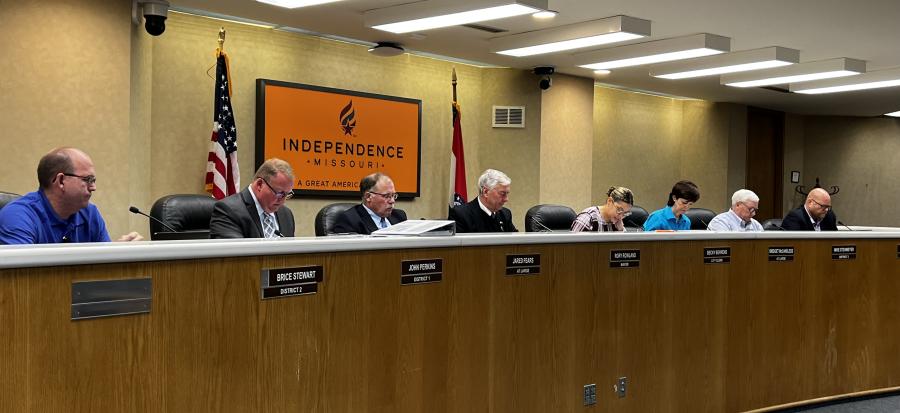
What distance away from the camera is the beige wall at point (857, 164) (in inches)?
496

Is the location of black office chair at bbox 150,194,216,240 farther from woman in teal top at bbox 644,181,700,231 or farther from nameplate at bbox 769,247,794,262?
woman in teal top at bbox 644,181,700,231

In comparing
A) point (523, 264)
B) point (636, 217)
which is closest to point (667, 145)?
point (636, 217)

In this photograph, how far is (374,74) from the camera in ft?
25.9

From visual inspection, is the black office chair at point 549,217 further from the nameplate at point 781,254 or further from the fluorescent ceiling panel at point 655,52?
the nameplate at point 781,254

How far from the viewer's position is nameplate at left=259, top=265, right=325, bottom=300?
7.32ft

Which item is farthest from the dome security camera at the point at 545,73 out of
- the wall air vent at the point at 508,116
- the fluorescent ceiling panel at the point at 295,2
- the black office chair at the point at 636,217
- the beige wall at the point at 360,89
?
the fluorescent ceiling panel at the point at 295,2

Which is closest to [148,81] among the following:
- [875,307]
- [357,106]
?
[357,106]

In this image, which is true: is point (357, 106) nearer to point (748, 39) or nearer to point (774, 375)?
point (748, 39)

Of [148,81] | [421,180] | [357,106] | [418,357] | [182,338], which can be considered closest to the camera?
[182,338]

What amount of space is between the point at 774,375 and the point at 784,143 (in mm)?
9038

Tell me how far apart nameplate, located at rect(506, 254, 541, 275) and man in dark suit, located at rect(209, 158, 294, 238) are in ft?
4.50

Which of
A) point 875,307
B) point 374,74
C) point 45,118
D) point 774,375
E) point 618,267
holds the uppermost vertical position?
point 374,74

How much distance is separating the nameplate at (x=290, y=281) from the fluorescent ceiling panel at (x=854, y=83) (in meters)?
7.73

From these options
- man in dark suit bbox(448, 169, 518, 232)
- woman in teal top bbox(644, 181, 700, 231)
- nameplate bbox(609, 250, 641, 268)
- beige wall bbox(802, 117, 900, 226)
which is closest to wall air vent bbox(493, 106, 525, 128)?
woman in teal top bbox(644, 181, 700, 231)
